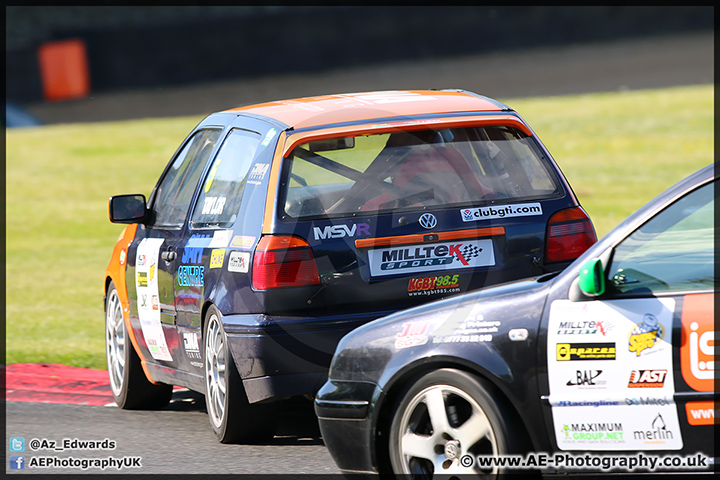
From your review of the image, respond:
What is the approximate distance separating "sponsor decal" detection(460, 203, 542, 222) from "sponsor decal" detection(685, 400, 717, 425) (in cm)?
234

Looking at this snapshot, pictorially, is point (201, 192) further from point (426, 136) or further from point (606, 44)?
point (606, 44)

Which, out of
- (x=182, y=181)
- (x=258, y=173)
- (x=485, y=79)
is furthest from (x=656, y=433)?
(x=485, y=79)

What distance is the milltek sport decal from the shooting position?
6.13 m

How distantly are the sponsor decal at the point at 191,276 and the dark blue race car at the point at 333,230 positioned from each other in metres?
0.01

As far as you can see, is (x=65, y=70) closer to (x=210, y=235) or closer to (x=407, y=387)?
(x=210, y=235)

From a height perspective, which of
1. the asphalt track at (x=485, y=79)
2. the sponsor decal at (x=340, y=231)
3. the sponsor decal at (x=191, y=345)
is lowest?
the sponsor decal at (x=191, y=345)

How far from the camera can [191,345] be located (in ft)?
22.6

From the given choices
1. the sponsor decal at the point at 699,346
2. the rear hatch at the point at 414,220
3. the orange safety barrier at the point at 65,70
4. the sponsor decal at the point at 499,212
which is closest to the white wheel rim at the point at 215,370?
the rear hatch at the point at 414,220

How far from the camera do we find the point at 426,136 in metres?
6.50

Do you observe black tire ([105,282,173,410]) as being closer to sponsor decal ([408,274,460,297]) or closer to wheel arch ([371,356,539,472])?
sponsor decal ([408,274,460,297])

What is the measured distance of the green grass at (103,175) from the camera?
12039mm

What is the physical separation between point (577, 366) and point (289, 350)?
6.53 ft

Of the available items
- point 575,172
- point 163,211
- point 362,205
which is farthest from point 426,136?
point 575,172

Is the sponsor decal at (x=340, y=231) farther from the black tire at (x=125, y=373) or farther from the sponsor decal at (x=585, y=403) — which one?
the black tire at (x=125, y=373)
